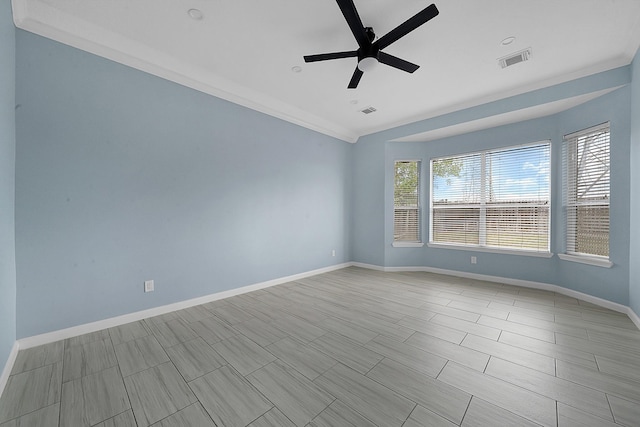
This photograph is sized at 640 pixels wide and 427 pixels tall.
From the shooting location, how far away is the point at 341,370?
70.2 inches

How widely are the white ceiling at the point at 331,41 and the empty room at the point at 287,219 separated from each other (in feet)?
0.08

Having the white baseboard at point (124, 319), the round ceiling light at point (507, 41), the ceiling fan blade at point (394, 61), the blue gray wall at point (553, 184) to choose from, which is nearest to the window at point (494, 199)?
the blue gray wall at point (553, 184)

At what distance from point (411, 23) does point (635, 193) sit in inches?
122

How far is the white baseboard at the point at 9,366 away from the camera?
5.19 ft

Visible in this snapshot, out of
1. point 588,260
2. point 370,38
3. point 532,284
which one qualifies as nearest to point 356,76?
point 370,38

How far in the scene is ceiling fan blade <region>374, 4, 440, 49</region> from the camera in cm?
178

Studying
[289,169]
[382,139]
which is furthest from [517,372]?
[382,139]

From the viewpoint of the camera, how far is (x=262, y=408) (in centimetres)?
143

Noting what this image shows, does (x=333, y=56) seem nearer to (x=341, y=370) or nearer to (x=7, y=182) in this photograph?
(x=341, y=370)

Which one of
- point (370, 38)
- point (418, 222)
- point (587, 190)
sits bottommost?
point (418, 222)

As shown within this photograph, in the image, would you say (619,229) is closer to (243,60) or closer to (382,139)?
(382,139)

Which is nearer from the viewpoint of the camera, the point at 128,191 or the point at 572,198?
the point at 128,191

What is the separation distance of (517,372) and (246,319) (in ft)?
8.05

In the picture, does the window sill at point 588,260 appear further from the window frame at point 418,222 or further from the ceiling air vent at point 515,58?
the ceiling air vent at point 515,58
